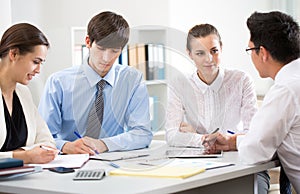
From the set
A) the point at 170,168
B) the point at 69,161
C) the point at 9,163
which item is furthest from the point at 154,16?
the point at 9,163

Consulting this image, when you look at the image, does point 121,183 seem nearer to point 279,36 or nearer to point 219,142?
point 219,142

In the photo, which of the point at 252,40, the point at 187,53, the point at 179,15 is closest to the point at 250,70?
the point at 179,15

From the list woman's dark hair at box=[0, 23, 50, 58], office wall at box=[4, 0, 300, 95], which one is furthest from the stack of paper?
office wall at box=[4, 0, 300, 95]

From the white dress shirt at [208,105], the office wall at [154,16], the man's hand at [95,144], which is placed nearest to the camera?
the white dress shirt at [208,105]

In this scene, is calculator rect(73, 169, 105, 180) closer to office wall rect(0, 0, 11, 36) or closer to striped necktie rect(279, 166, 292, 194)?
striped necktie rect(279, 166, 292, 194)

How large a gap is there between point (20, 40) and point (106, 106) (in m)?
0.48

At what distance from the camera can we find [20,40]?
2607 millimetres

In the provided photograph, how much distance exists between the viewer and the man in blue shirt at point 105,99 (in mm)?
2428

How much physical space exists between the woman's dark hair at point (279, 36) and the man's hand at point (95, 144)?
83 cm

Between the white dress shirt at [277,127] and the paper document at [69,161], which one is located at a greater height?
the white dress shirt at [277,127]

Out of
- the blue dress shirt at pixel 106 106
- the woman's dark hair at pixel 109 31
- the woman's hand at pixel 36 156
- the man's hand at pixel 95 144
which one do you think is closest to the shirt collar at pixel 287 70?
the blue dress shirt at pixel 106 106

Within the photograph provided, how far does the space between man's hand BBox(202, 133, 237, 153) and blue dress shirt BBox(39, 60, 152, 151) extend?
0.26 metres

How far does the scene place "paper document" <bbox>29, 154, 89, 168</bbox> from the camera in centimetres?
234

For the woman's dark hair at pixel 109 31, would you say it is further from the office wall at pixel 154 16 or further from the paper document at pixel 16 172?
the office wall at pixel 154 16
